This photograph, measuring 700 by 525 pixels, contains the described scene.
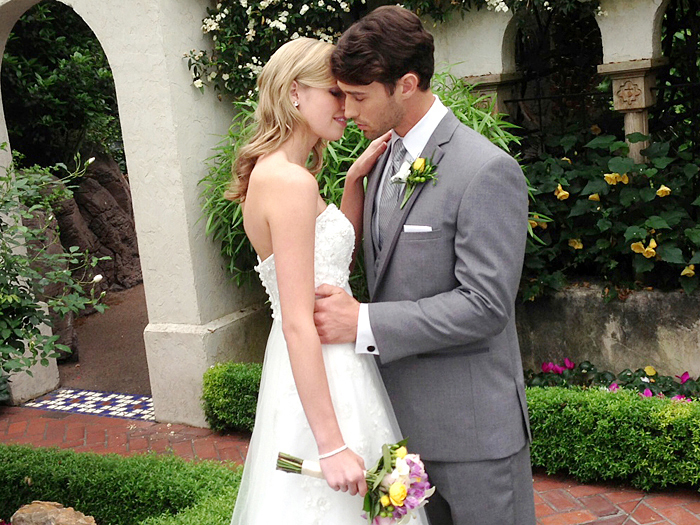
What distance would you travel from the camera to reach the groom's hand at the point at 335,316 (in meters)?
2.21

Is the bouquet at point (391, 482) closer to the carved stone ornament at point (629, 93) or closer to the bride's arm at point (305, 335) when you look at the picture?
the bride's arm at point (305, 335)

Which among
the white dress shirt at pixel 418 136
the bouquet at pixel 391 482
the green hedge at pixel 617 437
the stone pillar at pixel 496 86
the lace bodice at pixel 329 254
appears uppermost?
the stone pillar at pixel 496 86

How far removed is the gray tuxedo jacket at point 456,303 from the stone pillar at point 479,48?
342cm

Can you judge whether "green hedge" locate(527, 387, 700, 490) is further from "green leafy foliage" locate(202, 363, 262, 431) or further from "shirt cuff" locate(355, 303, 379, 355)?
"shirt cuff" locate(355, 303, 379, 355)

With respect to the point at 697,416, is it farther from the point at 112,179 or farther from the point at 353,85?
the point at 112,179

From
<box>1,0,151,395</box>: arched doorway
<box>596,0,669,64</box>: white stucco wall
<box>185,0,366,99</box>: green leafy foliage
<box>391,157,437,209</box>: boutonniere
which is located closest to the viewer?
<box>391,157,437,209</box>: boutonniere

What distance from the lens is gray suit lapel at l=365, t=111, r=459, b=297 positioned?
2207 mm

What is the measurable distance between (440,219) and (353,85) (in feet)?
1.45

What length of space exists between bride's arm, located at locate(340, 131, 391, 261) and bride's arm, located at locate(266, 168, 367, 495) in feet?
1.59

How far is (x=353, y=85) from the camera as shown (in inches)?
86.2

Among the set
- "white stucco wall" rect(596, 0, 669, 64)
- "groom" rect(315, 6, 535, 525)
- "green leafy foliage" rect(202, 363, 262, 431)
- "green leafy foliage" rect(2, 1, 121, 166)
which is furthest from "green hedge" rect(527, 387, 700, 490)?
"green leafy foliage" rect(2, 1, 121, 166)

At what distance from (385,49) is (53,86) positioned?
26.5 ft

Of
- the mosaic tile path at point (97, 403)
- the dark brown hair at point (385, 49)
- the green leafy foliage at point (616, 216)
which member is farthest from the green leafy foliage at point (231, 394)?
the dark brown hair at point (385, 49)

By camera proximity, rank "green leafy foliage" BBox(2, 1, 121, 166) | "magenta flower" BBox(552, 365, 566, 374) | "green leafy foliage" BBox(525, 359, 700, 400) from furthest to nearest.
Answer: "green leafy foliage" BBox(2, 1, 121, 166) → "magenta flower" BBox(552, 365, 566, 374) → "green leafy foliage" BBox(525, 359, 700, 400)
